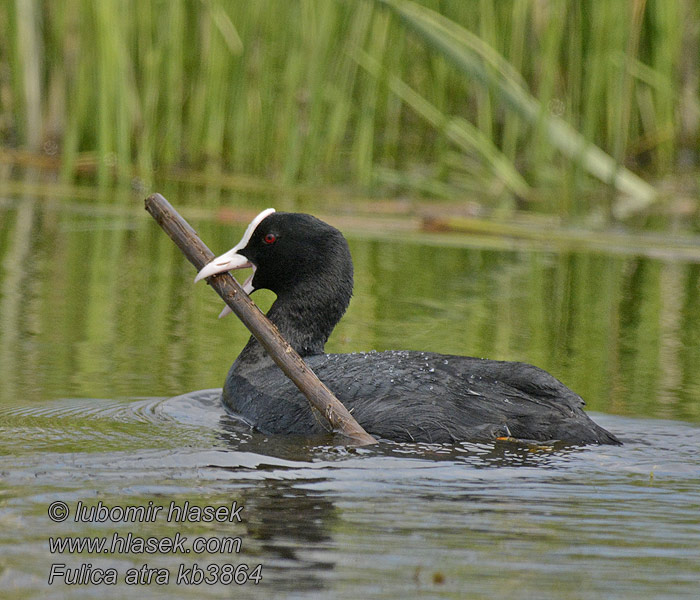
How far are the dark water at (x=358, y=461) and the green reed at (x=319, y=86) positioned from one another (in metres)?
2.25

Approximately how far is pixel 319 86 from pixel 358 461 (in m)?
6.34

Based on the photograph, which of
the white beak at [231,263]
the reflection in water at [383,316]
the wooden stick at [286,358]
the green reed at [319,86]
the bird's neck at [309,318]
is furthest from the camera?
Result: the green reed at [319,86]

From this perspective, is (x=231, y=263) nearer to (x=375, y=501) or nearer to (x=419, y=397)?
(x=419, y=397)

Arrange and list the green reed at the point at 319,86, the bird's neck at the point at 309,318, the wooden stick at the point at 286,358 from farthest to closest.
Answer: the green reed at the point at 319,86 < the bird's neck at the point at 309,318 < the wooden stick at the point at 286,358

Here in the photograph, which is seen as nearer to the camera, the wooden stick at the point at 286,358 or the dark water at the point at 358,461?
the dark water at the point at 358,461

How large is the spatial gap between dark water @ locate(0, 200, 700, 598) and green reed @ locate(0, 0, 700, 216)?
2.25 meters

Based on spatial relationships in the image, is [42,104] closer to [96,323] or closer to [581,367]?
[96,323]

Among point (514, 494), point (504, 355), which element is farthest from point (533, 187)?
point (514, 494)

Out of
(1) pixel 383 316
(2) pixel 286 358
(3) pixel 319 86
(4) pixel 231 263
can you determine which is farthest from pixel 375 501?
(3) pixel 319 86

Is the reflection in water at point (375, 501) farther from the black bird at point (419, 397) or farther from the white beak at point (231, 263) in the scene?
the white beak at point (231, 263)

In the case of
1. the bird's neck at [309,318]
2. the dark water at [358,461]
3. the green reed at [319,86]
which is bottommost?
the dark water at [358,461]

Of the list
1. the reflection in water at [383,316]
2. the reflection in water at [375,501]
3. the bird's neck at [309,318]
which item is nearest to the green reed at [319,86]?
the reflection in water at [383,316]

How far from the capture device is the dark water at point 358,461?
2607 millimetres

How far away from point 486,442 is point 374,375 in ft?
1.64
